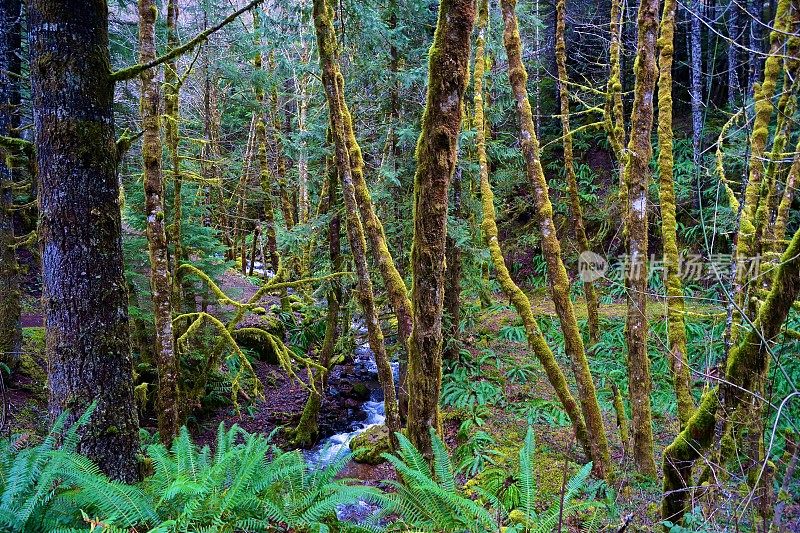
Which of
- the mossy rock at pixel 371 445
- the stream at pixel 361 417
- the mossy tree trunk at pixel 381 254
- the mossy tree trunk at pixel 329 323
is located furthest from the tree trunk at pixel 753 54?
the mossy rock at pixel 371 445

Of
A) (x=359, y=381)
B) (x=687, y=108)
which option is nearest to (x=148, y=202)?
(x=359, y=381)

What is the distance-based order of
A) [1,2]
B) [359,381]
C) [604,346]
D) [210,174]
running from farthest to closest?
[210,174]
[359,381]
[604,346]
[1,2]

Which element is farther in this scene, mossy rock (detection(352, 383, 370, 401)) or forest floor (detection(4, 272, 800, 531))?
mossy rock (detection(352, 383, 370, 401))

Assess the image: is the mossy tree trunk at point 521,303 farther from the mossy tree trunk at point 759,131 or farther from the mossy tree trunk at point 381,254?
the mossy tree trunk at point 759,131

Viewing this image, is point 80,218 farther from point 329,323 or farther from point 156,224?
point 329,323

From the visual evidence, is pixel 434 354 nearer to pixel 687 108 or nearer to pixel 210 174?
pixel 210 174

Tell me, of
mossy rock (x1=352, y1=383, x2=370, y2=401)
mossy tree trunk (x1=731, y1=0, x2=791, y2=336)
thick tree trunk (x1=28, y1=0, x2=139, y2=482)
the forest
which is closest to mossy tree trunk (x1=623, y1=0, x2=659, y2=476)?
the forest

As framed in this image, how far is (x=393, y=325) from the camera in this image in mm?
9391

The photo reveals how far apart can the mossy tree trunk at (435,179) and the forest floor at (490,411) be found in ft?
7.86

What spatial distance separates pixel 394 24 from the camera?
8.78 metres

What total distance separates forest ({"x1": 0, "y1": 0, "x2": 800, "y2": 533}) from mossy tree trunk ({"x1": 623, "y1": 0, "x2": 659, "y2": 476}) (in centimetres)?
3

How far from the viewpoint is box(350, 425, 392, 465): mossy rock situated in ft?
25.6

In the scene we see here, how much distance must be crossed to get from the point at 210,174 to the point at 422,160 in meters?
13.0

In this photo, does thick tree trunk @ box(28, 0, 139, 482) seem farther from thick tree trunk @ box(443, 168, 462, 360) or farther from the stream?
thick tree trunk @ box(443, 168, 462, 360)
